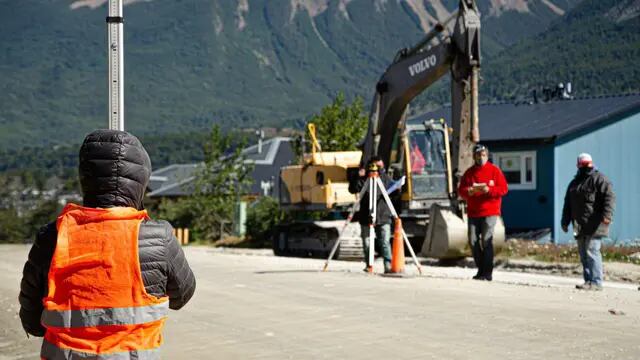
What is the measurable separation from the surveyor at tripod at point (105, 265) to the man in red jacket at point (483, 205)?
11858 millimetres

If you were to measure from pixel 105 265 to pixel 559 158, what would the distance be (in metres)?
29.7

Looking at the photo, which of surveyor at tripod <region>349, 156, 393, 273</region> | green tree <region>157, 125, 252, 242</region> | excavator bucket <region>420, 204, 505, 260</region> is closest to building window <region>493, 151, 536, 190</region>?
green tree <region>157, 125, 252, 242</region>

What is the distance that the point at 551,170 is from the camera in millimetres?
33656

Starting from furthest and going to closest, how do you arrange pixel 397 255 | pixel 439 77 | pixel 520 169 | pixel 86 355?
1. pixel 520 169
2. pixel 439 77
3. pixel 397 255
4. pixel 86 355

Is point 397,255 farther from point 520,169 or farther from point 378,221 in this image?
point 520,169

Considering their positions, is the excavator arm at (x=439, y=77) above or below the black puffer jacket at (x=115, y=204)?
above

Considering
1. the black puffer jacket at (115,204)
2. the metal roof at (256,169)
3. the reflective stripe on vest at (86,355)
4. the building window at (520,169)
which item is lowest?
the reflective stripe on vest at (86,355)

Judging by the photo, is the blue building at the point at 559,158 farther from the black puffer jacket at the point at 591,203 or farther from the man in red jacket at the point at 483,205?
the black puffer jacket at the point at 591,203

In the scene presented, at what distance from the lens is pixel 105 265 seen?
17.0ft

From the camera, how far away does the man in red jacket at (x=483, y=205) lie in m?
16.8

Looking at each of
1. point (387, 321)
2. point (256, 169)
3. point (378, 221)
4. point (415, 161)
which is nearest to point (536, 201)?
point (415, 161)

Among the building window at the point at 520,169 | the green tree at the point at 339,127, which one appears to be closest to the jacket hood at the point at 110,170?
the building window at the point at 520,169

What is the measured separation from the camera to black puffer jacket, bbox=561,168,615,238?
15.4 meters

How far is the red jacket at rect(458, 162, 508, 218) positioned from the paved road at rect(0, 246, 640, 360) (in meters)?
1.11
